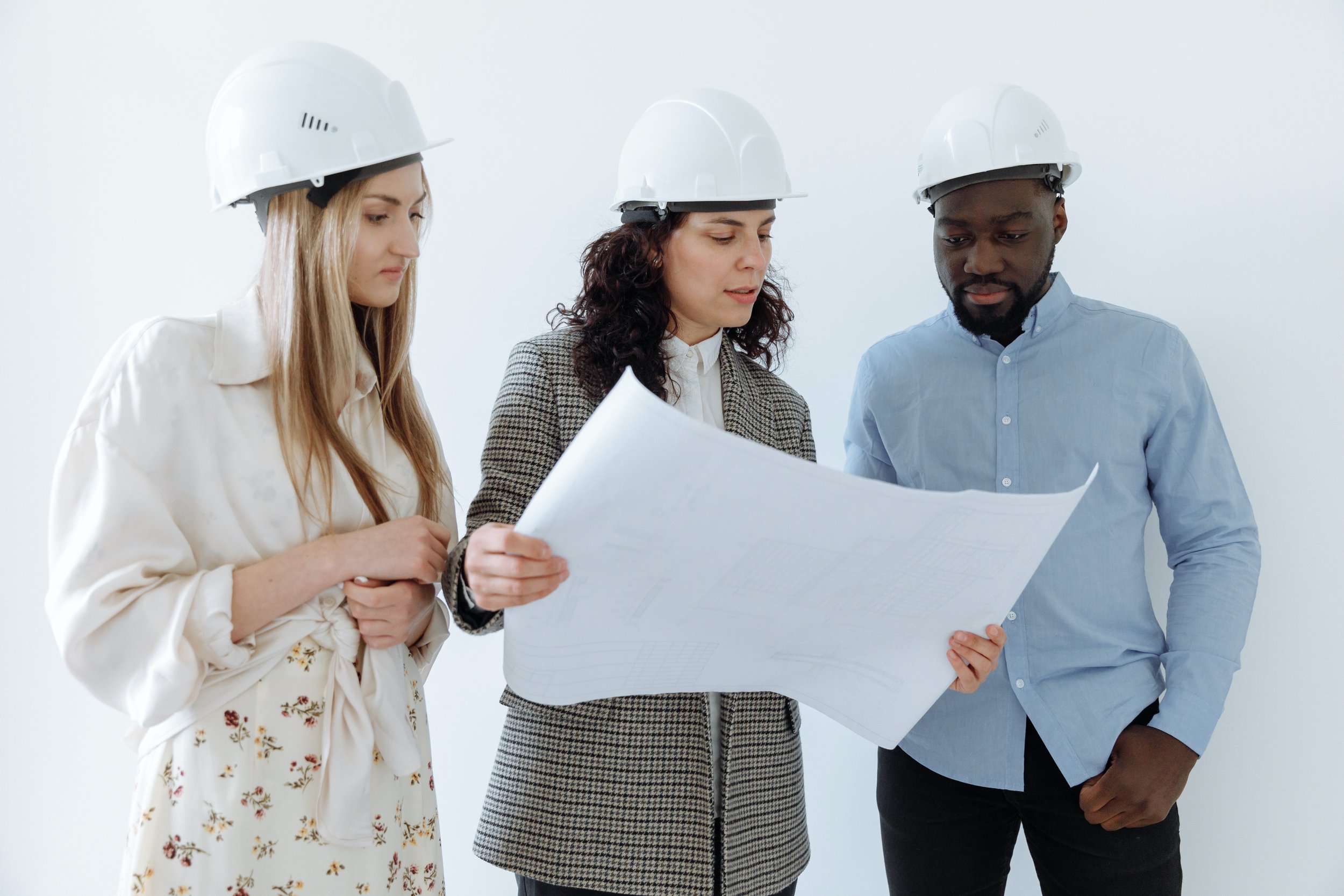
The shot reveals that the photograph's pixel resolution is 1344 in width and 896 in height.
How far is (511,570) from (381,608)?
0.23 m

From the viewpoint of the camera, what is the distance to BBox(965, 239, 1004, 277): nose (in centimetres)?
154

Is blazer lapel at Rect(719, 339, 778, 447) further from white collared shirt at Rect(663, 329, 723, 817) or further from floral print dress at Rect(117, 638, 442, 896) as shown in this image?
floral print dress at Rect(117, 638, 442, 896)

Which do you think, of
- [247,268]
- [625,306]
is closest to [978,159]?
[625,306]

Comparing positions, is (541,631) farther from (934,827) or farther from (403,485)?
(934,827)

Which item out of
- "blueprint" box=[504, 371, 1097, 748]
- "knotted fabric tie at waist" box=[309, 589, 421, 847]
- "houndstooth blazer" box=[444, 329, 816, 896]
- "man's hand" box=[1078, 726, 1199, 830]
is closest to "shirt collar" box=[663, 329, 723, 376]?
"houndstooth blazer" box=[444, 329, 816, 896]

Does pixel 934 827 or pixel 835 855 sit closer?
pixel 934 827

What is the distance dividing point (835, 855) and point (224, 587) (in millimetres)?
1535

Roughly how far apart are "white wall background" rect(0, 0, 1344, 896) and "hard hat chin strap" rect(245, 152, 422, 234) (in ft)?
3.13

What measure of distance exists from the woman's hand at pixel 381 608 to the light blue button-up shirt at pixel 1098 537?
894mm

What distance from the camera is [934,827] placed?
5.29ft

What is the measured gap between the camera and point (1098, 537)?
151 centimetres

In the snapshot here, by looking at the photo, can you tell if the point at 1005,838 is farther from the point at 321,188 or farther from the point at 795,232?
the point at 321,188

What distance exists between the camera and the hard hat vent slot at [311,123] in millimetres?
1132

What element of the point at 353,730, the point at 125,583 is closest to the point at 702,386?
the point at 353,730
